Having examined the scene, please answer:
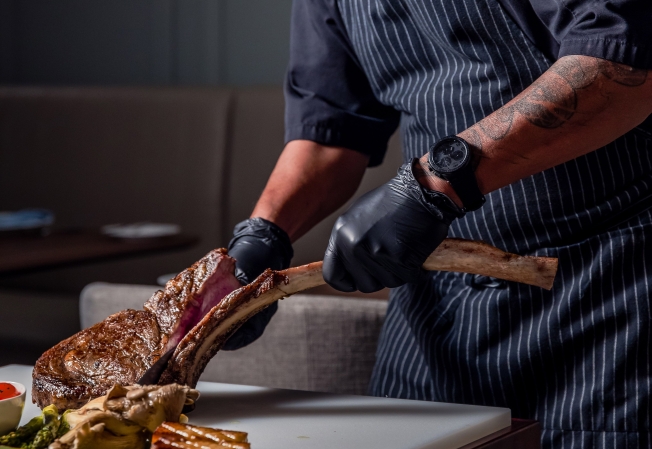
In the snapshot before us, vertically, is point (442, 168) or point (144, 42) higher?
point (144, 42)

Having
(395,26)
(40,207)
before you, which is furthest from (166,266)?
(395,26)

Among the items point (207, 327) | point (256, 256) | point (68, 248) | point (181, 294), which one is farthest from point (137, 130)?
point (207, 327)

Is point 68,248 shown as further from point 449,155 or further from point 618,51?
point 618,51

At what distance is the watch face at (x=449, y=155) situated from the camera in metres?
1.08

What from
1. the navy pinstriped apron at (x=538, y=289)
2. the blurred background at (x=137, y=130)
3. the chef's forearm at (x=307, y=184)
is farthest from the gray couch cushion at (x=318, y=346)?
the blurred background at (x=137, y=130)

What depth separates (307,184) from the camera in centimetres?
152

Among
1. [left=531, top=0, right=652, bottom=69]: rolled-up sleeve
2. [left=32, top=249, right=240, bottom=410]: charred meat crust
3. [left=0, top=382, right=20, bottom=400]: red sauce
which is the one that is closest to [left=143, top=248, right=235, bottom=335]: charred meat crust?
[left=32, top=249, right=240, bottom=410]: charred meat crust

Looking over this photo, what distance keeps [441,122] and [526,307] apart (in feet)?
1.01

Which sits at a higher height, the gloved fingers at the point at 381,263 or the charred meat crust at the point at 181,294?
the gloved fingers at the point at 381,263

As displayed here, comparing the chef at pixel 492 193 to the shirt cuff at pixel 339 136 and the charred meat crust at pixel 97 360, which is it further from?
the charred meat crust at pixel 97 360

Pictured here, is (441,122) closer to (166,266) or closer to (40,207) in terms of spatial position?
(166,266)

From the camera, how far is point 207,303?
1.19 metres

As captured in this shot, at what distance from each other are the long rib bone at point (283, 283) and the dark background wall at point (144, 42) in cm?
314

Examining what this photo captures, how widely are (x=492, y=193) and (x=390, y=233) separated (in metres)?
0.28
